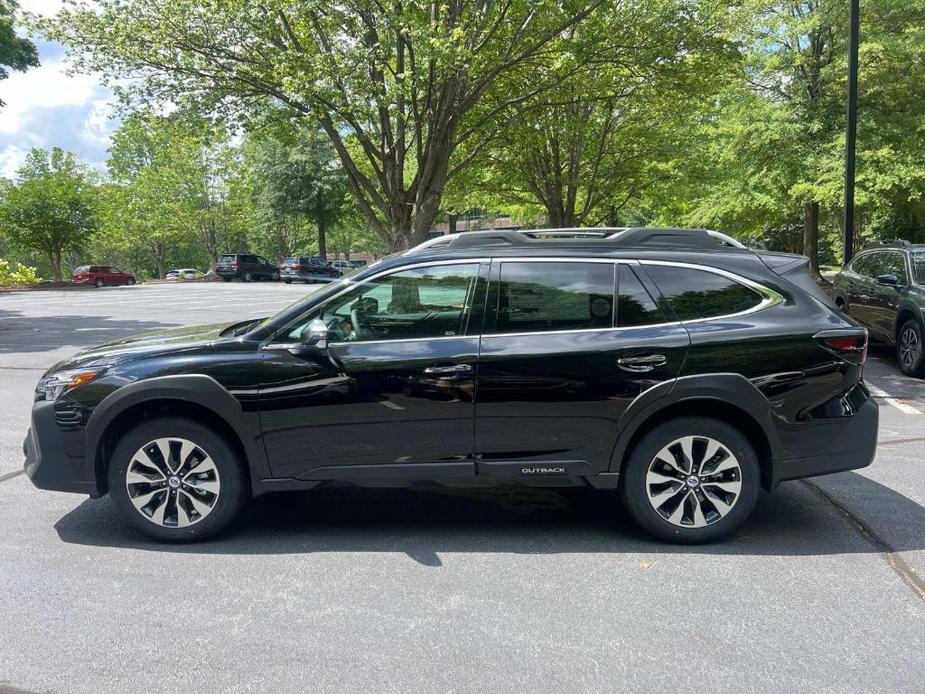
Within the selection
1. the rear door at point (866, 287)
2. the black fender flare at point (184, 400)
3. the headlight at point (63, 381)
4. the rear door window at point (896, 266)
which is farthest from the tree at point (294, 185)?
the black fender flare at point (184, 400)

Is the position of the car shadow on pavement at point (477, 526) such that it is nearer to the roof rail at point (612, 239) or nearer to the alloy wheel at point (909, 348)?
the roof rail at point (612, 239)

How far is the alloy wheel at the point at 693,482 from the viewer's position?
160 inches

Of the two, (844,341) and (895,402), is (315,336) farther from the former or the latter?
(895,402)

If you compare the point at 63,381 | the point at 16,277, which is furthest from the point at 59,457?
the point at 16,277

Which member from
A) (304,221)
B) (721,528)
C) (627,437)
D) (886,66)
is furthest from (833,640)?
(304,221)

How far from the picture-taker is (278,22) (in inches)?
460

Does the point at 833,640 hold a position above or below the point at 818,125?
below

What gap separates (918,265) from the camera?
32.7 feet

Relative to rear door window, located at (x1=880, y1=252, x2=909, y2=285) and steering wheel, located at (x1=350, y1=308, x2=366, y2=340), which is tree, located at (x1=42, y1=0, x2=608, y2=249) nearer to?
rear door window, located at (x1=880, y1=252, x2=909, y2=285)

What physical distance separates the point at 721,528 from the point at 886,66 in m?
18.3

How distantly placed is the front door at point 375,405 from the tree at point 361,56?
675cm

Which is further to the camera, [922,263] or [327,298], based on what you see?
[922,263]

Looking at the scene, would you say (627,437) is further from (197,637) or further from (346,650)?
(197,637)

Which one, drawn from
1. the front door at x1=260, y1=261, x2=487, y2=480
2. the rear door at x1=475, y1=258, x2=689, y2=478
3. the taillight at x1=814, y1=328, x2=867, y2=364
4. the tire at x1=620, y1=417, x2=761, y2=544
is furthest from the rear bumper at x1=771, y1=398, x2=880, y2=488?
the front door at x1=260, y1=261, x2=487, y2=480
